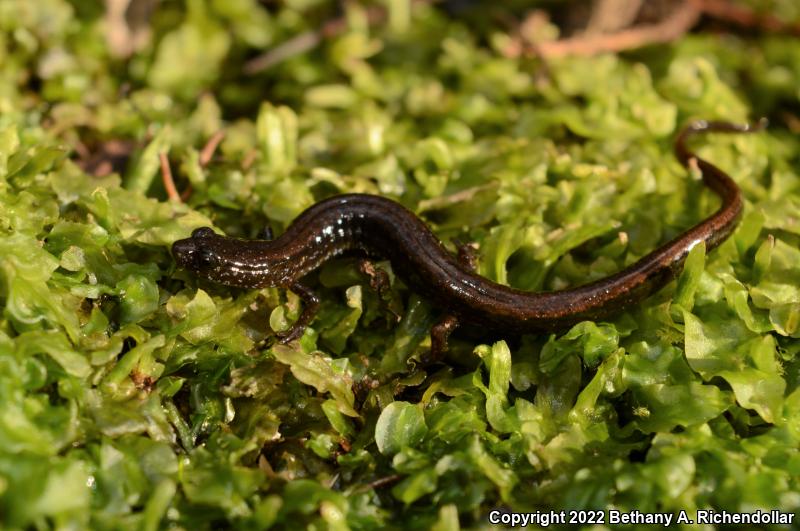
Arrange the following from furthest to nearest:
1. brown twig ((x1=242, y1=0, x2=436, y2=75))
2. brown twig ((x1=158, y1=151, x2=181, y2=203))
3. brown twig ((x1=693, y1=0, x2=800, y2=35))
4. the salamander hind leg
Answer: brown twig ((x1=693, y1=0, x2=800, y2=35)), brown twig ((x1=242, y1=0, x2=436, y2=75)), brown twig ((x1=158, y1=151, x2=181, y2=203)), the salamander hind leg

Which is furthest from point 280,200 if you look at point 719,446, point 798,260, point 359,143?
point 798,260

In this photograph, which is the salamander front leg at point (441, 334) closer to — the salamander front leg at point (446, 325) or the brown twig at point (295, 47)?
the salamander front leg at point (446, 325)

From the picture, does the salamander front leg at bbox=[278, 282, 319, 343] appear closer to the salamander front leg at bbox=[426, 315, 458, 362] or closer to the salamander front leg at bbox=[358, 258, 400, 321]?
the salamander front leg at bbox=[358, 258, 400, 321]

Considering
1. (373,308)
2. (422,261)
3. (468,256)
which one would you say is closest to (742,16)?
(468,256)

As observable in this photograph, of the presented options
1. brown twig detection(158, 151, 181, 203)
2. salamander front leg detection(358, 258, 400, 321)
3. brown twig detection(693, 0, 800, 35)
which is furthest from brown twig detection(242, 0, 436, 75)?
brown twig detection(693, 0, 800, 35)

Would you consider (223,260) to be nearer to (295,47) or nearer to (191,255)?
(191,255)

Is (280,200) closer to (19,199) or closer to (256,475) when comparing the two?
(19,199)

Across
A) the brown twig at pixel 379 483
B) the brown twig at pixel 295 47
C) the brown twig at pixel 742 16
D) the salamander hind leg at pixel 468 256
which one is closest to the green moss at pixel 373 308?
the brown twig at pixel 379 483
